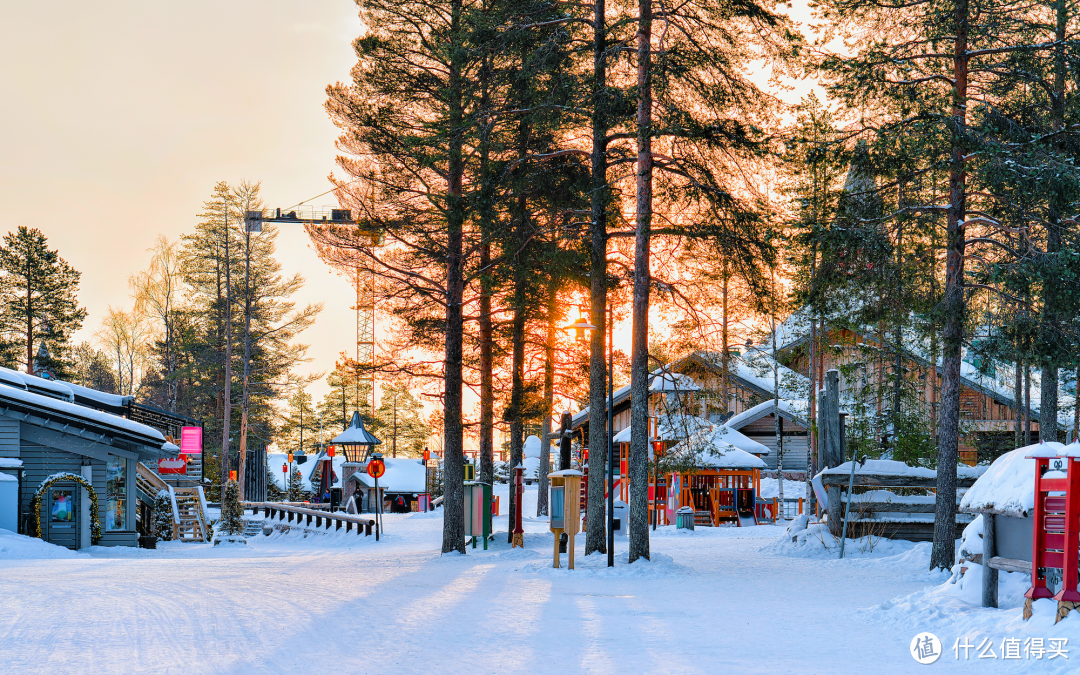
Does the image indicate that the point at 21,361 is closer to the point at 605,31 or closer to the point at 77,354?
the point at 77,354

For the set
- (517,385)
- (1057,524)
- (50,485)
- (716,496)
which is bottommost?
(716,496)

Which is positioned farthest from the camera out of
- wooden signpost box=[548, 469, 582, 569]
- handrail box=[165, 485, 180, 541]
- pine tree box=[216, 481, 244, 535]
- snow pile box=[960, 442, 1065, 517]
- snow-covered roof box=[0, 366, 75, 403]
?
pine tree box=[216, 481, 244, 535]

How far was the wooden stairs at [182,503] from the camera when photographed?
2923 cm

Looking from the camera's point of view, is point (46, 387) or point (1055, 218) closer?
point (1055, 218)

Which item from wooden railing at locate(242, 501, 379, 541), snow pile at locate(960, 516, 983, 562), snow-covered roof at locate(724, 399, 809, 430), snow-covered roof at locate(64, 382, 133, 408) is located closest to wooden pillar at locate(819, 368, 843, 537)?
snow pile at locate(960, 516, 983, 562)

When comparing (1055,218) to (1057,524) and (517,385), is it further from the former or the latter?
(517,385)

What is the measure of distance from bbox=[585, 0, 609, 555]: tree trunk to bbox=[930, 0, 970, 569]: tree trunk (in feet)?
19.1

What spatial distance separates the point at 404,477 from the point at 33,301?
20.2 metres

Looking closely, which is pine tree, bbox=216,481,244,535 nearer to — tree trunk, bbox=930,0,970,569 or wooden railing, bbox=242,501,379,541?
wooden railing, bbox=242,501,379,541

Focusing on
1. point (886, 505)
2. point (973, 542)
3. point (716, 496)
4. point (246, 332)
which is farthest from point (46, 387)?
point (973, 542)

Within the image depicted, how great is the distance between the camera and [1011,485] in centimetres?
1113

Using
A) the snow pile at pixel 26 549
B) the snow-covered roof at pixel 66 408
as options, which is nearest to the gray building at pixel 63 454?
the snow-covered roof at pixel 66 408

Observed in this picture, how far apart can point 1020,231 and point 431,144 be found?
424 inches

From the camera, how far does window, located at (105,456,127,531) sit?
2506cm
